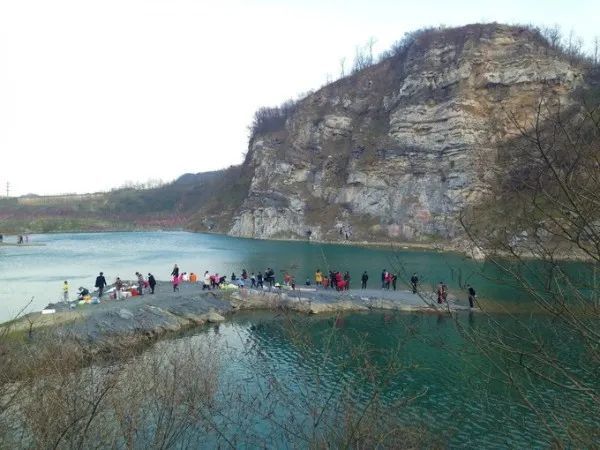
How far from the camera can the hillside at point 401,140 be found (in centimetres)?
7056

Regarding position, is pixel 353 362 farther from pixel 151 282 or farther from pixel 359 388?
pixel 151 282

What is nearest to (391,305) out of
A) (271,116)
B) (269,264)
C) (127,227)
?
(269,264)

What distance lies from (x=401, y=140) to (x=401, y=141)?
167 millimetres

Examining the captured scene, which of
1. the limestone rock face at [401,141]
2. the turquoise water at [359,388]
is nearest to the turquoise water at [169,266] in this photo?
the turquoise water at [359,388]

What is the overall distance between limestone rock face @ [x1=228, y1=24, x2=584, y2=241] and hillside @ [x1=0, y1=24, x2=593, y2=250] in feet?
0.59

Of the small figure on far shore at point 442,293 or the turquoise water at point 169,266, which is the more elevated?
the small figure on far shore at point 442,293

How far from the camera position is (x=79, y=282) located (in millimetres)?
36219

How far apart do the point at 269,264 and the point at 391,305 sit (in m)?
19.8

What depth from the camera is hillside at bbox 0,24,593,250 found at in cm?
7056

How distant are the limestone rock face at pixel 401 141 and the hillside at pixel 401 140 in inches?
7.1

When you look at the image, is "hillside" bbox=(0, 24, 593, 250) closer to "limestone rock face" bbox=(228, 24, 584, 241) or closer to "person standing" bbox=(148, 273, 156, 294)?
"limestone rock face" bbox=(228, 24, 584, 241)

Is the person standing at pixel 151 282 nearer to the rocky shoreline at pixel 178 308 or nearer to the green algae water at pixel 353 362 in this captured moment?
the rocky shoreline at pixel 178 308

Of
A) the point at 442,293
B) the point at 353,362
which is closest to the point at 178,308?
the point at 353,362

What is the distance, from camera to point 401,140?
78.4m
